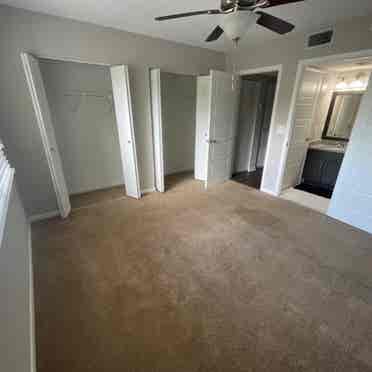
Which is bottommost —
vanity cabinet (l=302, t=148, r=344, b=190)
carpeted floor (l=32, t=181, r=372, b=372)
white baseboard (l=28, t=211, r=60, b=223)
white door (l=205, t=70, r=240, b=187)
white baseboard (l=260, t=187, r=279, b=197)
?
carpeted floor (l=32, t=181, r=372, b=372)

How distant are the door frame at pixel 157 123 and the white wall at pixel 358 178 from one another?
269cm

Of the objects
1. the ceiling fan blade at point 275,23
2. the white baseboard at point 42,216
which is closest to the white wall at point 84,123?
the white baseboard at point 42,216

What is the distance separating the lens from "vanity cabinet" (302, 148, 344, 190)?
3.65 meters

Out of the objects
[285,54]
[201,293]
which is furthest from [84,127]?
[285,54]

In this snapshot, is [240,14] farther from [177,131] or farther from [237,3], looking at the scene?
[177,131]

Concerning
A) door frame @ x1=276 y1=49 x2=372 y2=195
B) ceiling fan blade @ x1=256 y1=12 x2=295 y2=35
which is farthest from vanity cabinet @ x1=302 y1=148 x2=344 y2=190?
ceiling fan blade @ x1=256 y1=12 x2=295 y2=35

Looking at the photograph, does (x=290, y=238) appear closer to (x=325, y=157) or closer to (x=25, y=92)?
(x=325, y=157)

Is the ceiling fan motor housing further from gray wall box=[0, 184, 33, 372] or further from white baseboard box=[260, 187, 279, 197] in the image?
white baseboard box=[260, 187, 279, 197]

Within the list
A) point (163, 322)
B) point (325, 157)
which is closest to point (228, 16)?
point (163, 322)

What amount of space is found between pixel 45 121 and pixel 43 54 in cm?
75

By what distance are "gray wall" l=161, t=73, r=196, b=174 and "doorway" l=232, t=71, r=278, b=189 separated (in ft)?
3.66

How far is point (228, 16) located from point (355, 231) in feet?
9.61

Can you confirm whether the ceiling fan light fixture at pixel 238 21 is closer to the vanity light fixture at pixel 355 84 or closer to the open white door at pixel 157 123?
the open white door at pixel 157 123

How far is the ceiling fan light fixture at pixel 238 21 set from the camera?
137cm
